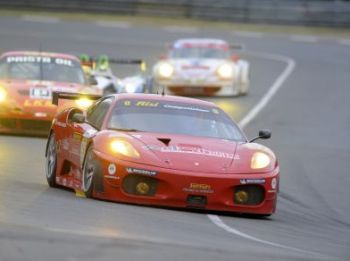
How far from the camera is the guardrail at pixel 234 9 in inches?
1791

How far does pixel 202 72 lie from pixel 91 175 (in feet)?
56.0

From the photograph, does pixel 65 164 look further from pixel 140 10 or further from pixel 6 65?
pixel 140 10

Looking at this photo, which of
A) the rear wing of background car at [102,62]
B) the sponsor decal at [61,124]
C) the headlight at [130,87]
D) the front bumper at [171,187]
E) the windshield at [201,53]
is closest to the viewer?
the front bumper at [171,187]

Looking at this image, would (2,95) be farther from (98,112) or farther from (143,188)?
(143,188)

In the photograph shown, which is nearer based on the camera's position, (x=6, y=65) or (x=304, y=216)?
(x=304, y=216)

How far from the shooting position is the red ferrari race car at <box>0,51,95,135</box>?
16547 mm

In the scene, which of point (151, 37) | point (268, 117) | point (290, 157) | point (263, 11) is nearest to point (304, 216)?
→ point (290, 157)

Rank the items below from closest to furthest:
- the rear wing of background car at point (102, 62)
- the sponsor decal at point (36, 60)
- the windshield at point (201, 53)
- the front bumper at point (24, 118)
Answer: the front bumper at point (24, 118) → the sponsor decal at point (36, 60) → the rear wing of background car at point (102, 62) → the windshield at point (201, 53)

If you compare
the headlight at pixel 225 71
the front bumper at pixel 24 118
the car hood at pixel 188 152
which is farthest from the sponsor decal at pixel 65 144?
the headlight at pixel 225 71

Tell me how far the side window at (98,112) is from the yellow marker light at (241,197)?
160cm

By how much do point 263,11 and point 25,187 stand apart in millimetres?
36132

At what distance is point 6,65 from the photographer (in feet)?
59.2

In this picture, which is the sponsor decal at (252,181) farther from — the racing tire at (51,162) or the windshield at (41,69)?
the windshield at (41,69)

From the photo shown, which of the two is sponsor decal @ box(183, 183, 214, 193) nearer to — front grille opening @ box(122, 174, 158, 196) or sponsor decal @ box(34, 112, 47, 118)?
front grille opening @ box(122, 174, 158, 196)
